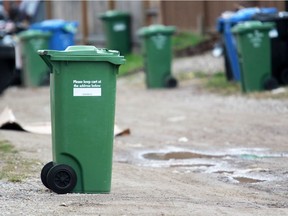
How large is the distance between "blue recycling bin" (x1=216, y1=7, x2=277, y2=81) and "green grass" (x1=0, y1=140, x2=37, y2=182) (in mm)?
7519

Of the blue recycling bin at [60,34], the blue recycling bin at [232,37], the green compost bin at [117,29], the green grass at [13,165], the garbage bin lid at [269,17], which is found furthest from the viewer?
the green compost bin at [117,29]

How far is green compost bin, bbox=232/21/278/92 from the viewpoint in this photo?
56.5 ft

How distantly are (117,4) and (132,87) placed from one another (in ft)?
24.9

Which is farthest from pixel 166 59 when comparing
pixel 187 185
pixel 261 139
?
pixel 187 185

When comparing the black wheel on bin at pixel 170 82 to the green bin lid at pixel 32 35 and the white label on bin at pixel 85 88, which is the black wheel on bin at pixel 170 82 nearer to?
the green bin lid at pixel 32 35

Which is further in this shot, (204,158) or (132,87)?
(132,87)

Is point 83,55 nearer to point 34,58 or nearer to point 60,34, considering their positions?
point 34,58

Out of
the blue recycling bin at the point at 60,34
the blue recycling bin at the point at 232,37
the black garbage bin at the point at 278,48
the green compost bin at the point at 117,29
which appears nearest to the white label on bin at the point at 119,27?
the green compost bin at the point at 117,29

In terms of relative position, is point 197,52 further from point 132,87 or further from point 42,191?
point 42,191

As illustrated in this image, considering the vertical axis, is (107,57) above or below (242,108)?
above

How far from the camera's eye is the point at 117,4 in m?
28.4

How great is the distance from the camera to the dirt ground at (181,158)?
7801mm

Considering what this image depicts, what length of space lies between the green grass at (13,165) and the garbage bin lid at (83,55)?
1433 mm

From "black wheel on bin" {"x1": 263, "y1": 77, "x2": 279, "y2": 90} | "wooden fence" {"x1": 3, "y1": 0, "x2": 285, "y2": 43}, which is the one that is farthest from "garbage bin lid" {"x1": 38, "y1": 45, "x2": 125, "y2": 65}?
"wooden fence" {"x1": 3, "y1": 0, "x2": 285, "y2": 43}
